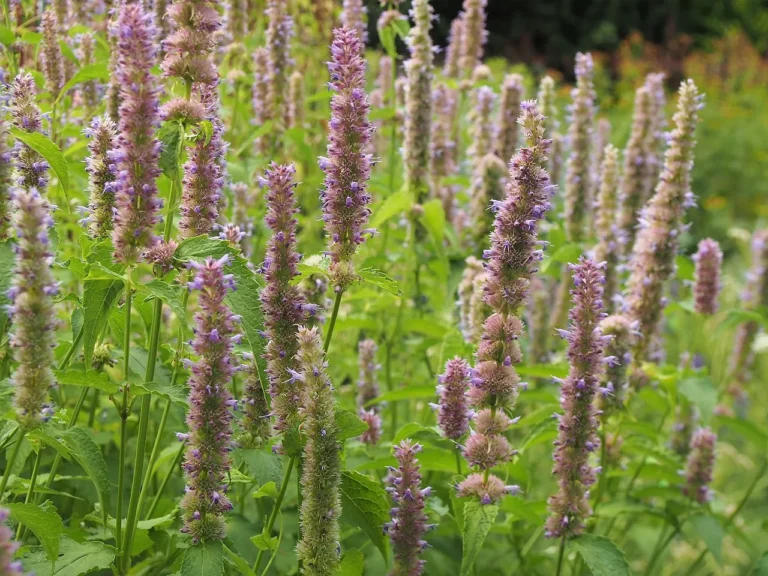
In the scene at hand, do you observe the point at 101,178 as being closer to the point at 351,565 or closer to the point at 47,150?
the point at 47,150

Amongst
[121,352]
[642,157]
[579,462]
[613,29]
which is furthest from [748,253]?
[613,29]

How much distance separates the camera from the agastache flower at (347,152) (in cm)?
270

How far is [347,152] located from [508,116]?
A: 2.63 meters

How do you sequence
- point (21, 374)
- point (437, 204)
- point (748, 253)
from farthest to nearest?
point (748, 253)
point (437, 204)
point (21, 374)

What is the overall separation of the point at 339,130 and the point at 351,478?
3.53 ft

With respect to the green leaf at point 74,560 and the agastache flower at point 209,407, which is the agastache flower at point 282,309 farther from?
the green leaf at point 74,560

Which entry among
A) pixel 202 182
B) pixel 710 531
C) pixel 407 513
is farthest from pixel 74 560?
pixel 710 531

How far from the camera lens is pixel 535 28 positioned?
2280cm

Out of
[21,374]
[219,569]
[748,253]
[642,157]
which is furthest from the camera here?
[748,253]

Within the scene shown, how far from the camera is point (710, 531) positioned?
4.27m

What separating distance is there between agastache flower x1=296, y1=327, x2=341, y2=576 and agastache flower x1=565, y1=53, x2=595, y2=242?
3464mm

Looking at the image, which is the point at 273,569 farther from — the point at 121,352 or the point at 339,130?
the point at 339,130

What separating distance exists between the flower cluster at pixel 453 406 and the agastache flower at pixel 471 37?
3.48 meters

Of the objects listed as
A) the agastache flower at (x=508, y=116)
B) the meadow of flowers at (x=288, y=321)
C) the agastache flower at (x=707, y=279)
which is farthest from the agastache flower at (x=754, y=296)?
the agastache flower at (x=508, y=116)
